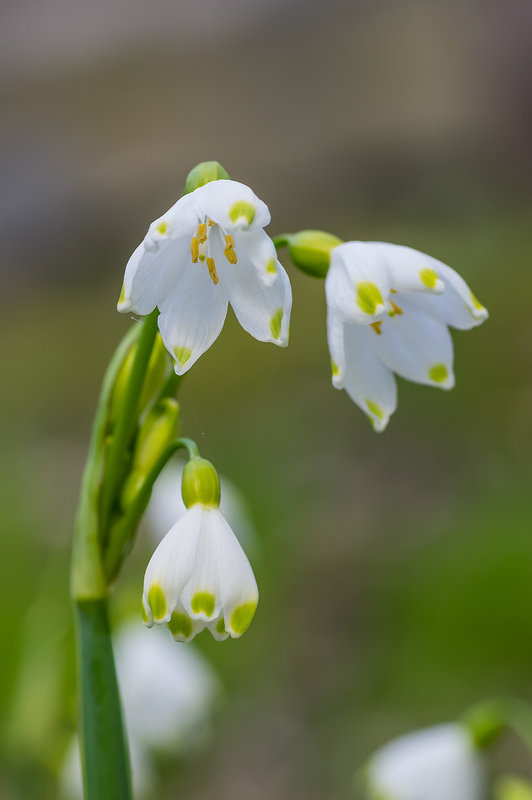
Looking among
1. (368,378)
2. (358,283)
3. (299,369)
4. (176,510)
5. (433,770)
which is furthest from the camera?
(299,369)

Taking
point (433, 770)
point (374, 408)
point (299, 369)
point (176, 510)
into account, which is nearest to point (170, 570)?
point (374, 408)

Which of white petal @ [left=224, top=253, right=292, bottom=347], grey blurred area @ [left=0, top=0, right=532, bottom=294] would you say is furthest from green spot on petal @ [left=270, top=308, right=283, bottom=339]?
grey blurred area @ [left=0, top=0, right=532, bottom=294]

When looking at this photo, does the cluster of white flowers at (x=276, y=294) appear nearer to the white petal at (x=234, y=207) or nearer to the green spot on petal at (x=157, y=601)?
the white petal at (x=234, y=207)

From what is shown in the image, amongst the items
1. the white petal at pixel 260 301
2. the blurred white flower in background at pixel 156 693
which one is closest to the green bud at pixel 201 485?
the white petal at pixel 260 301

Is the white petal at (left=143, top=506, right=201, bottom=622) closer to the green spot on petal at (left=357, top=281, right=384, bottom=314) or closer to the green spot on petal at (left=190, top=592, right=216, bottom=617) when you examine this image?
the green spot on petal at (left=190, top=592, right=216, bottom=617)

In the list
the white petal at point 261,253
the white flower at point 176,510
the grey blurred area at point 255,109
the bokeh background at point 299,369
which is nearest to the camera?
the white petal at point 261,253

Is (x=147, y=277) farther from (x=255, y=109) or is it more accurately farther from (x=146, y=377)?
(x=255, y=109)

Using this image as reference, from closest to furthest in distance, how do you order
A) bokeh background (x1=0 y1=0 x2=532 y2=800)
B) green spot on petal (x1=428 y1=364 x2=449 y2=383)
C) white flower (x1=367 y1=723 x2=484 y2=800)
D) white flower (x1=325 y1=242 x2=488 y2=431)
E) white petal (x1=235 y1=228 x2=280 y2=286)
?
white petal (x1=235 y1=228 x2=280 y2=286)
white flower (x1=325 y1=242 x2=488 y2=431)
green spot on petal (x1=428 y1=364 x2=449 y2=383)
white flower (x1=367 y1=723 x2=484 y2=800)
bokeh background (x1=0 y1=0 x2=532 y2=800)
